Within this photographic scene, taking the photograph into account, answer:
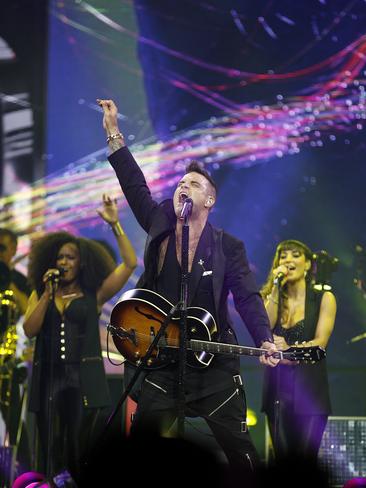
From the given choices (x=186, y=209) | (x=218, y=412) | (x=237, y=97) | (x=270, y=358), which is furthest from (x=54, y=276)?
(x=237, y=97)

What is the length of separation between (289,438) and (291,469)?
412cm

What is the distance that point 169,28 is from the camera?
26.2ft

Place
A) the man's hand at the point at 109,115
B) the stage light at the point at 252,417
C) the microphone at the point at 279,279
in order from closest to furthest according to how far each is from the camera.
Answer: the man's hand at the point at 109,115 → the microphone at the point at 279,279 → the stage light at the point at 252,417

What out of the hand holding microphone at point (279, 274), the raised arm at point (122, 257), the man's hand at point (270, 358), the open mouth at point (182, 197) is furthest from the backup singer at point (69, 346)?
the man's hand at point (270, 358)

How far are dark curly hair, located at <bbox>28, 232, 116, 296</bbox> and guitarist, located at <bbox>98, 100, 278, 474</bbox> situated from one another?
198 centimetres

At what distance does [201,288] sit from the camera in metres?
4.34

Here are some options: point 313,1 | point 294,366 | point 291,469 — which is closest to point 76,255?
point 294,366

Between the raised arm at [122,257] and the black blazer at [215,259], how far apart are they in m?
1.34

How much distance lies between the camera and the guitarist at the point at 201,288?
161 inches

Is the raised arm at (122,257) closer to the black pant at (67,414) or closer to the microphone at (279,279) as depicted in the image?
the black pant at (67,414)

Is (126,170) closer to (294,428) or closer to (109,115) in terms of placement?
(109,115)

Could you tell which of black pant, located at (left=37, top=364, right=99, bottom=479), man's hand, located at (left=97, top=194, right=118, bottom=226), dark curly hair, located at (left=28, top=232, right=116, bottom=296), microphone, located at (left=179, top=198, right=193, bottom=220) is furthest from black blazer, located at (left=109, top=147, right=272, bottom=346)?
dark curly hair, located at (left=28, top=232, right=116, bottom=296)

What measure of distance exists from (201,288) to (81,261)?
2338 millimetres

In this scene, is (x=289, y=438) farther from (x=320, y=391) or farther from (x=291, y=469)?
(x=291, y=469)
